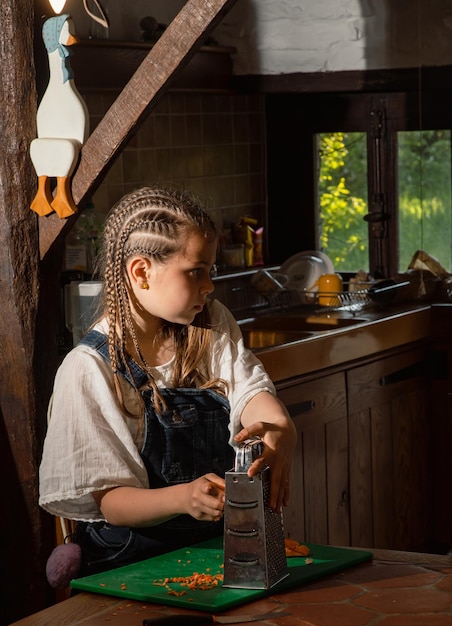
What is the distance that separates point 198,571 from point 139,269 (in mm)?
590

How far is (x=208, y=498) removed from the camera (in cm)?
179

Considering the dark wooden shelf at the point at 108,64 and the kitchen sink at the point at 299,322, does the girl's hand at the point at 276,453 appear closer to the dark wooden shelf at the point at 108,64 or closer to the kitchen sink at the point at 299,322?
the kitchen sink at the point at 299,322

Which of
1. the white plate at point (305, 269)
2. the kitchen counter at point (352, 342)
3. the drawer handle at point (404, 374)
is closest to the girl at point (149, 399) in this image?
the kitchen counter at point (352, 342)

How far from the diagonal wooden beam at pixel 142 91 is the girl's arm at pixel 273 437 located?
83 centimetres

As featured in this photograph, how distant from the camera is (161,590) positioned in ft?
5.71

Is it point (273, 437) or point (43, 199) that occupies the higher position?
point (43, 199)

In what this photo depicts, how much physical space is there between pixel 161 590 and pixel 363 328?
229cm

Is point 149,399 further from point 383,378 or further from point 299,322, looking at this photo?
point 299,322

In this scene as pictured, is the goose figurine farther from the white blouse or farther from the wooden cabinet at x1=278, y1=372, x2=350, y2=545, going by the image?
the wooden cabinet at x1=278, y1=372, x2=350, y2=545

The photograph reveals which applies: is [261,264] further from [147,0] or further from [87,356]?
[87,356]

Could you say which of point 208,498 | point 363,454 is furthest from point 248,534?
point 363,454

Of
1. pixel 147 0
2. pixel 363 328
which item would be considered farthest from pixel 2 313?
pixel 147 0

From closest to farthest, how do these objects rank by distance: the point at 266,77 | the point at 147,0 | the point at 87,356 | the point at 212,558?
the point at 212,558 < the point at 87,356 < the point at 147,0 < the point at 266,77

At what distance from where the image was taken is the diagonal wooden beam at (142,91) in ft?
8.38
